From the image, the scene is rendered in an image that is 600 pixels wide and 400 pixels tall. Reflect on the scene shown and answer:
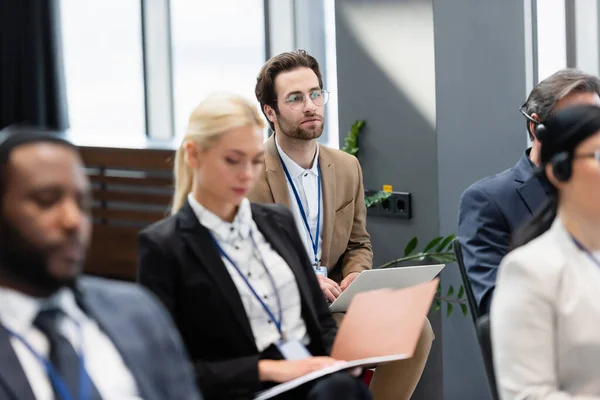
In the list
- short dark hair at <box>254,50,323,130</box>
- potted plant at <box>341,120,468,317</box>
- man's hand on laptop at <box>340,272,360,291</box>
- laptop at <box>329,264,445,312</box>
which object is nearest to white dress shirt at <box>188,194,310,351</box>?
laptop at <box>329,264,445,312</box>

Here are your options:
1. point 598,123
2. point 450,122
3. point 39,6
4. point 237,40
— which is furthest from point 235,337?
point 39,6

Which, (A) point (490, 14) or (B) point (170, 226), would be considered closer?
(B) point (170, 226)

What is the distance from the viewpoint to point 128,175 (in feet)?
23.9

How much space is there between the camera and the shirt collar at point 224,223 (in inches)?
111

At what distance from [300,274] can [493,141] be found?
2183mm

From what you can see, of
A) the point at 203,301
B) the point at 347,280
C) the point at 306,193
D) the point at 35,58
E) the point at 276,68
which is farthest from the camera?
the point at 35,58

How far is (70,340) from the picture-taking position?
1.94 m

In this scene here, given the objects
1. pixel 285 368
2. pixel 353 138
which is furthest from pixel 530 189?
pixel 353 138

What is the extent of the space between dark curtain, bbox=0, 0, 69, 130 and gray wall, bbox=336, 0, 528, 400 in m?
3.90

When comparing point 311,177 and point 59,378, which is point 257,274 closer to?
point 59,378

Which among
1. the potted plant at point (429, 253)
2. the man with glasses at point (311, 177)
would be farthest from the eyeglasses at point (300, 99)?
the potted plant at point (429, 253)

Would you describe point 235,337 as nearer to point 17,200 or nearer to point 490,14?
point 17,200

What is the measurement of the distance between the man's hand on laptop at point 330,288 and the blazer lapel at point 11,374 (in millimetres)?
1979

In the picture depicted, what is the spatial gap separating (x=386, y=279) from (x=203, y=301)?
83cm
